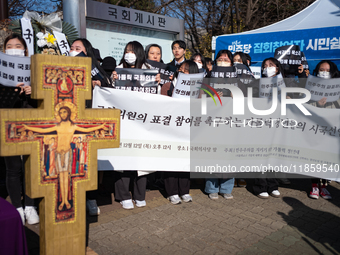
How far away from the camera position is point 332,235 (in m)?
3.60

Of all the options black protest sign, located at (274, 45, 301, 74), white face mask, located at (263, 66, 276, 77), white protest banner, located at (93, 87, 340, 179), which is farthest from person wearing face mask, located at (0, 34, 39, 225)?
black protest sign, located at (274, 45, 301, 74)

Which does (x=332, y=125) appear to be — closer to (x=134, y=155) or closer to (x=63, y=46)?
(x=134, y=155)

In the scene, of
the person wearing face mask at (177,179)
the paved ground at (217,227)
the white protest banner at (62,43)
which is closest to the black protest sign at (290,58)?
the paved ground at (217,227)

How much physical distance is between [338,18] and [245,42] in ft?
7.26

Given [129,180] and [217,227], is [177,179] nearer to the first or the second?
[129,180]

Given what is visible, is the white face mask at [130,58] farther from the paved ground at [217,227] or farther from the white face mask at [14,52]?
the paved ground at [217,227]

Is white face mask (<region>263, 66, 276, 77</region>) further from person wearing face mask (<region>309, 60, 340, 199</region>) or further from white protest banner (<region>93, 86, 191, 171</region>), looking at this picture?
white protest banner (<region>93, 86, 191, 171</region>)

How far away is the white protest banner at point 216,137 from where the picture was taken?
13.1 ft

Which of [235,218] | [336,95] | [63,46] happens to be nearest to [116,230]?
[235,218]

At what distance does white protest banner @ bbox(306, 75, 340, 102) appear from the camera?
177 inches

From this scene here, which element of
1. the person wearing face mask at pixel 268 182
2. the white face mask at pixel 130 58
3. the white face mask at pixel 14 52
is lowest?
the person wearing face mask at pixel 268 182

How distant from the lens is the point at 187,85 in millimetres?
4223

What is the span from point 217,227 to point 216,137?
1.20m

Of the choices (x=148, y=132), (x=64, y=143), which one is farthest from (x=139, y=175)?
(x=64, y=143)
